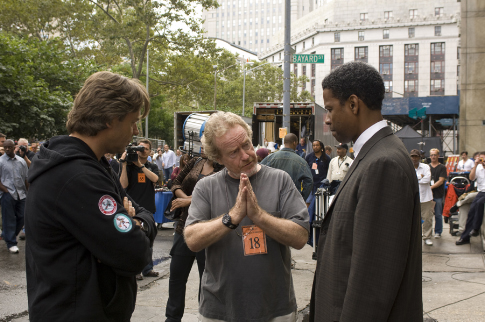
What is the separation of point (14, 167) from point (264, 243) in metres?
8.16

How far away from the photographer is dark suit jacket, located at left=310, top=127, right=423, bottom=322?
69.2 inches

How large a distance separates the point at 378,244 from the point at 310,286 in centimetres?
486

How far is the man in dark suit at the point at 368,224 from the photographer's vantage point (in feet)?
5.78

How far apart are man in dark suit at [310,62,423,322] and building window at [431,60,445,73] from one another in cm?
9264

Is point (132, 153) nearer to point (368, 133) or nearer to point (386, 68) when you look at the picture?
point (368, 133)

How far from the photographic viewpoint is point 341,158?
1105 centimetres

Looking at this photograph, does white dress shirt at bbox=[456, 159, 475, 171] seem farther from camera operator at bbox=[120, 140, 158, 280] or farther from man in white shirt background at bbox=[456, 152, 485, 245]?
camera operator at bbox=[120, 140, 158, 280]

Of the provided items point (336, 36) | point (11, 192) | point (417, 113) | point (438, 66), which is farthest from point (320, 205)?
point (336, 36)

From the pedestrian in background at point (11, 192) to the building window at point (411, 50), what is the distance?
8960 centimetres

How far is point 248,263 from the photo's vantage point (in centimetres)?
255

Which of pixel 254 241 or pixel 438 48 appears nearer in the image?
pixel 254 241

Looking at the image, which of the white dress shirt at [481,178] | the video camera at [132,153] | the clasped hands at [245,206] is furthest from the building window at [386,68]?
the clasped hands at [245,206]

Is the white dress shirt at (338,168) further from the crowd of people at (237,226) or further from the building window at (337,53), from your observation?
the building window at (337,53)

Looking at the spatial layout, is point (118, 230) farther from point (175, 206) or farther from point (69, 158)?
point (175, 206)
